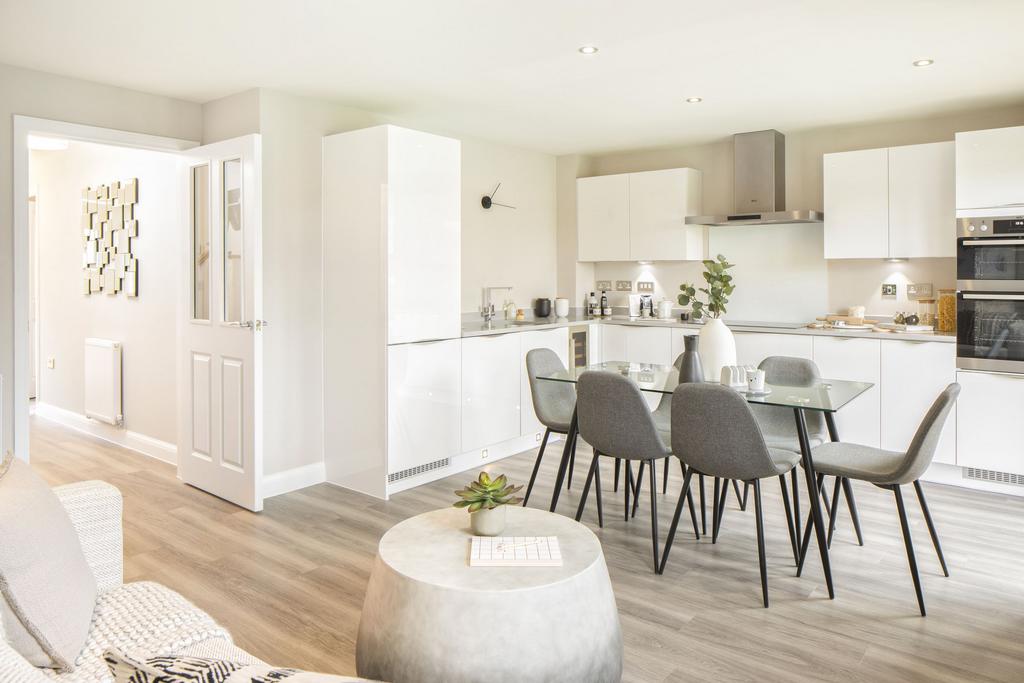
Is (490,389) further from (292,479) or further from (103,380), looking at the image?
(103,380)

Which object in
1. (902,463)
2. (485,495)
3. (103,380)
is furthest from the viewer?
(103,380)

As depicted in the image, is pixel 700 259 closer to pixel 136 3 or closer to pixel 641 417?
pixel 641 417

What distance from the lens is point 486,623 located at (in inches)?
72.1

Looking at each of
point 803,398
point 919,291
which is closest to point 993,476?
point 919,291

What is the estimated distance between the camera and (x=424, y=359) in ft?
14.9

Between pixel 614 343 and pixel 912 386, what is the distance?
2.31 m

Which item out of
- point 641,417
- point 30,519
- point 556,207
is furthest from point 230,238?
point 556,207

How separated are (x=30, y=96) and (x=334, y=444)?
8.47ft

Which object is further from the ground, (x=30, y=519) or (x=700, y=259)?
(x=700, y=259)

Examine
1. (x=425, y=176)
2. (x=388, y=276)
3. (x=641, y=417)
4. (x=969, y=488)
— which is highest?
(x=425, y=176)

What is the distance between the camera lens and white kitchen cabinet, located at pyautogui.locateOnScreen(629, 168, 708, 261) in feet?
19.7

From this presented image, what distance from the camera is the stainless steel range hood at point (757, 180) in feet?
18.1

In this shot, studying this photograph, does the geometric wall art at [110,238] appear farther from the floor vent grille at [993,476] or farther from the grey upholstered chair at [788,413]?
the floor vent grille at [993,476]

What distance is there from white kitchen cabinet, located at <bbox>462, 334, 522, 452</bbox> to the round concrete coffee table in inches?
115
